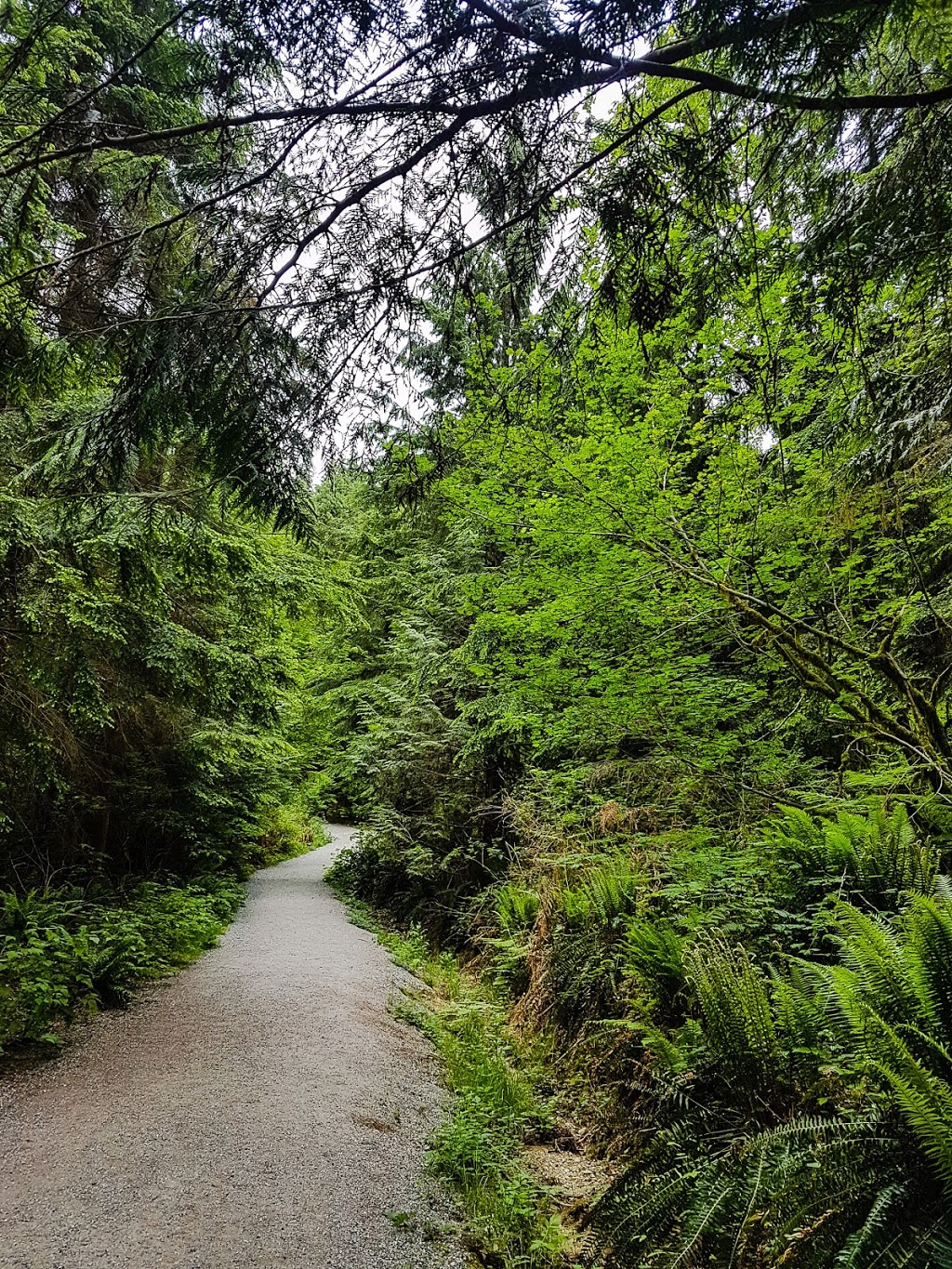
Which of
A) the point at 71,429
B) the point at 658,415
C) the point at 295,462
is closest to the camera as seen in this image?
the point at 295,462

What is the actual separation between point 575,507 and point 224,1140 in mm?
4396

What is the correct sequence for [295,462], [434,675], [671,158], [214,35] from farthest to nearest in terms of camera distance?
[434,675] → [295,462] → [671,158] → [214,35]

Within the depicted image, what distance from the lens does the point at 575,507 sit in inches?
184

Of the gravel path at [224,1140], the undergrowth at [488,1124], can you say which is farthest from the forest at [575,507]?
the gravel path at [224,1140]

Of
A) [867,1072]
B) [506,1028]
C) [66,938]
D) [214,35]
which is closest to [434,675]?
A: [506,1028]

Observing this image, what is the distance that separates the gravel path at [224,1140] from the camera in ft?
8.84

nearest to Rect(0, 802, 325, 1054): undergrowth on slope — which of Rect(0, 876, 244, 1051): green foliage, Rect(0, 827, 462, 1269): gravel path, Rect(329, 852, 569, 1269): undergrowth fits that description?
Rect(0, 876, 244, 1051): green foliage

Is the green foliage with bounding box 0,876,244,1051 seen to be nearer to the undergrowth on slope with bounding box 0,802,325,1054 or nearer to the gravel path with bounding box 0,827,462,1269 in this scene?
the undergrowth on slope with bounding box 0,802,325,1054

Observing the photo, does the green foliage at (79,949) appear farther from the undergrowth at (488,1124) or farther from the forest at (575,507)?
the undergrowth at (488,1124)

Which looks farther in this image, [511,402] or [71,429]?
[511,402]

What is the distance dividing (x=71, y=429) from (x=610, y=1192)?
4180 mm

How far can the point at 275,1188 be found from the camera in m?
3.08

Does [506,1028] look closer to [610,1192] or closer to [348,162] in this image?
[610,1192]

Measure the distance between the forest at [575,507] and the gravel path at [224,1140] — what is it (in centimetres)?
40
